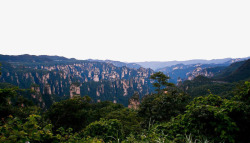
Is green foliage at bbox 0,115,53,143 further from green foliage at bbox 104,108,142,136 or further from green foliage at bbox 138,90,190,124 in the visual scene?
green foliage at bbox 104,108,142,136

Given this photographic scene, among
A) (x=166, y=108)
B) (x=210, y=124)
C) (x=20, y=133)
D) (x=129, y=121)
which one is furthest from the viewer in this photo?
(x=129, y=121)

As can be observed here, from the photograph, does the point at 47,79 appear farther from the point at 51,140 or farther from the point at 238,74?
the point at 238,74

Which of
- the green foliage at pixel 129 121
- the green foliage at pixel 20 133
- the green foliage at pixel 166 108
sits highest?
the green foliage at pixel 20 133

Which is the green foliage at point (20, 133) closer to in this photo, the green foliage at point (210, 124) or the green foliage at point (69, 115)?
the green foliage at point (210, 124)

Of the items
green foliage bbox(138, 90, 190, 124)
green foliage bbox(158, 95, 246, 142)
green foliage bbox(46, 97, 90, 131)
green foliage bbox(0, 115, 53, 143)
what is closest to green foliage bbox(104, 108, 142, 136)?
green foliage bbox(138, 90, 190, 124)

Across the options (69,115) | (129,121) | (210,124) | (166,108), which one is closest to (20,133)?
(210,124)

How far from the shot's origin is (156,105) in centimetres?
964

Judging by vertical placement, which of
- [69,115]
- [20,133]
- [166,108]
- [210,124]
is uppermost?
[20,133]

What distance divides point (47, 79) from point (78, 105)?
181 meters

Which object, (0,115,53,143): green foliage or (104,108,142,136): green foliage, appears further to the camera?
(104,108,142,136): green foliage

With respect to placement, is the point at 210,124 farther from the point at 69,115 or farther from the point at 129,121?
the point at 69,115

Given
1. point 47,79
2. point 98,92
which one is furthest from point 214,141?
point 47,79

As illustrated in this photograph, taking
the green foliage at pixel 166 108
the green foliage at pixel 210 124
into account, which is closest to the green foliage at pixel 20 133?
the green foliage at pixel 210 124

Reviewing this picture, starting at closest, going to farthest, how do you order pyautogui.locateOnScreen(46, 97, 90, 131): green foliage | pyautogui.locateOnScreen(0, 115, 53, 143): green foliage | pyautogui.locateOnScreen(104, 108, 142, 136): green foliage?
pyautogui.locateOnScreen(0, 115, 53, 143): green foliage, pyautogui.locateOnScreen(104, 108, 142, 136): green foliage, pyautogui.locateOnScreen(46, 97, 90, 131): green foliage
